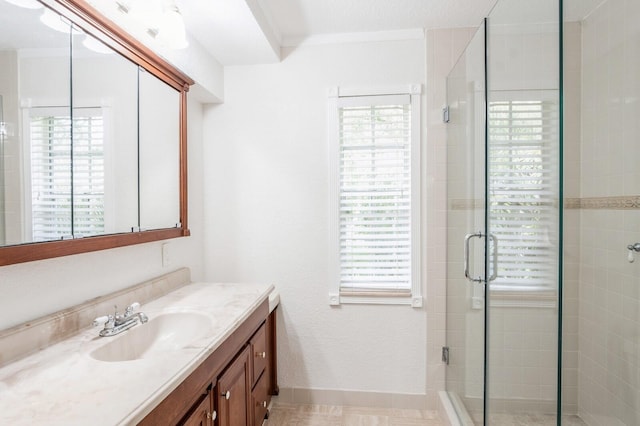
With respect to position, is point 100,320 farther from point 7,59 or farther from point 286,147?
point 286,147

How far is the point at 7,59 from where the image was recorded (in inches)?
39.6

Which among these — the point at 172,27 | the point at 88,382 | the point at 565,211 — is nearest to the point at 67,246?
the point at 88,382

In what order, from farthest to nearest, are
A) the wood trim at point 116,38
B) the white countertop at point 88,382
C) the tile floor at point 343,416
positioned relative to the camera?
1. the tile floor at point 343,416
2. the wood trim at point 116,38
3. the white countertop at point 88,382

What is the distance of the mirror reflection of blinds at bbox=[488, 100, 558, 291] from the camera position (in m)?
1.22

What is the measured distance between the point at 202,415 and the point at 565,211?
1.45 metres

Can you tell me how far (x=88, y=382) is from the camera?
3.02 ft

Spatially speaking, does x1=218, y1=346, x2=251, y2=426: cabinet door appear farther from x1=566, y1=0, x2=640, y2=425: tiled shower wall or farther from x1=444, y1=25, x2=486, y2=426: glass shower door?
x1=566, y1=0, x2=640, y2=425: tiled shower wall

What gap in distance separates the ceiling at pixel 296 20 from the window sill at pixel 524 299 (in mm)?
1697

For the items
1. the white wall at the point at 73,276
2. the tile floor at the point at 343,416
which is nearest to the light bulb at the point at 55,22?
the white wall at the point at 73,276

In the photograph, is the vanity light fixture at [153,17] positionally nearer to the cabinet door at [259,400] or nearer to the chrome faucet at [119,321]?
the chrome faucet at [119,321]

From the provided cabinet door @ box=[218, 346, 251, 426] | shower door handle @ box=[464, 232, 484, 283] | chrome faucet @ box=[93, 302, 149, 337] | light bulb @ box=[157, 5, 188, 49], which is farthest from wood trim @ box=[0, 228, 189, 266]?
shower door handle @ box=[464, 232, 484, 283]

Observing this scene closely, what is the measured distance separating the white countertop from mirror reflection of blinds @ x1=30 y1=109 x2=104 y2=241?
388mm

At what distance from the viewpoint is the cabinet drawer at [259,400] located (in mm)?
1849

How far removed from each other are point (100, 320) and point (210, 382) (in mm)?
472
